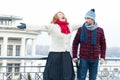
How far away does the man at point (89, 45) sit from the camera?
4.56 metres

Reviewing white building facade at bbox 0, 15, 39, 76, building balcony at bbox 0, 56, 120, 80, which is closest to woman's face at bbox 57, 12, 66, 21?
building balcony at bbox 0, 56, 120, 80

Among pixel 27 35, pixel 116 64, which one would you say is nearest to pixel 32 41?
pixel 27 35

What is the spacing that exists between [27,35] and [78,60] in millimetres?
39400

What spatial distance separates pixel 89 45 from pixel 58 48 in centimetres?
39

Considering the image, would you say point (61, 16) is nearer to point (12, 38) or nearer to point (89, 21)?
point (89, 21)

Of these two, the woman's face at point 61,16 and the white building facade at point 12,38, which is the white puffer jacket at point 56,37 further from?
the white building facade at point 12,38

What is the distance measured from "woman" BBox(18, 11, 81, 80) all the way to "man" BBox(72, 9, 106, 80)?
0.12 metres

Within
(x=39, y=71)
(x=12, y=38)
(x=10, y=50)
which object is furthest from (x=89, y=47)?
(x=10, y=50)

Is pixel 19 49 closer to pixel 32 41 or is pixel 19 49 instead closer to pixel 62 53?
pixel 32 41

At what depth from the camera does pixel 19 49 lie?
147 feet

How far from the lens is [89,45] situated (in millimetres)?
4586

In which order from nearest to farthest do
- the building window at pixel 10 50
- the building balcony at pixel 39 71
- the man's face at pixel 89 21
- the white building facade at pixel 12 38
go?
the man's face at pixel 89 21 → the building balcony at pixel 39 71 → the white building facade at pixel 12 38 → the building window at pixel 10 50

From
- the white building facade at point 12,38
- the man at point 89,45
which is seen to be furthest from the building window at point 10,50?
the man at point 89,45

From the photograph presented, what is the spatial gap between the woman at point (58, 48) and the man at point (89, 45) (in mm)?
119
